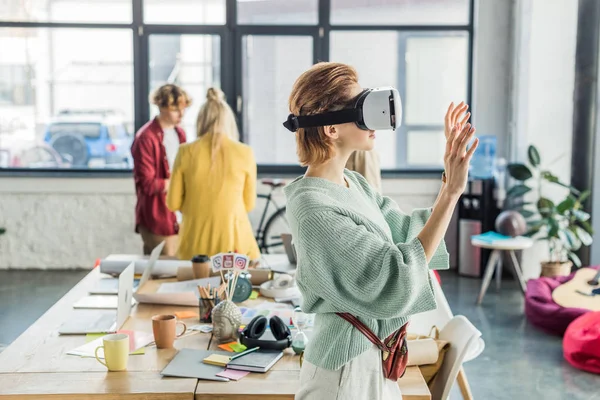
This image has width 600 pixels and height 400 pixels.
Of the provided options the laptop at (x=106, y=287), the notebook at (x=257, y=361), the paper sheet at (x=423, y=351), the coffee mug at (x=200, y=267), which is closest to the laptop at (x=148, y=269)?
the laptop at (x=106, y=287)

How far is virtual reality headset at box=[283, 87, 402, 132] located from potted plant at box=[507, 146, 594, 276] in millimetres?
4356

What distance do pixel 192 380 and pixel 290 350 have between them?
37 centimetres

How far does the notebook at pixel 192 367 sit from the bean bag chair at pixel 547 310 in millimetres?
3057

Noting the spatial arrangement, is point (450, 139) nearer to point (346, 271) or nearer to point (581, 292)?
point (346, 271)

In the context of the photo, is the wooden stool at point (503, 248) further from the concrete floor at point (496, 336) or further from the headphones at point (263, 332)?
the headphones at point (263, 332)

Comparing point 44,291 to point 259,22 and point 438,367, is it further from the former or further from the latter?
point 438,367

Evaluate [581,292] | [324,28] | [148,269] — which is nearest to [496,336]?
[581,292]

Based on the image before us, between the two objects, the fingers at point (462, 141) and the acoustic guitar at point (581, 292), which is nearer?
the fingers at point (462, 141)

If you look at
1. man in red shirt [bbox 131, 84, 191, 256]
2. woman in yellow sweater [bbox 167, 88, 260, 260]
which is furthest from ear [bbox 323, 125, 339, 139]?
man in red shirt [bbox 131, 84, 191, 256]

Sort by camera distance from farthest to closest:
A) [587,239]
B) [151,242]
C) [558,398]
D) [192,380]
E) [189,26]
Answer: [189,26] → [587,239] → [151,242] → [558,398] → [192,380]

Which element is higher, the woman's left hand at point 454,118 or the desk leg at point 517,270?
the woman's left hand at point 454,118

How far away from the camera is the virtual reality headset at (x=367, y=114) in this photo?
1727mm

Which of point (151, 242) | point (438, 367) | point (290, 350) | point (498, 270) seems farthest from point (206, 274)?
point (498, 270)

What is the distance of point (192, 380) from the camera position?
2.18m
